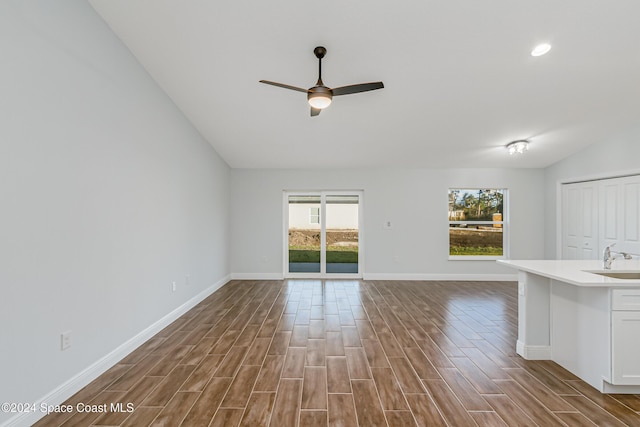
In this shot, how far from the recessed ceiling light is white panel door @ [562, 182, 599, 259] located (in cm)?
338

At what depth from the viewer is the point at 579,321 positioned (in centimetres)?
248

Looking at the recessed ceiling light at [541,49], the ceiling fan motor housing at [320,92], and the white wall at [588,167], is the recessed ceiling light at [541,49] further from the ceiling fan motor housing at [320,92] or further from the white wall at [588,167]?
the white wall at [588,167]

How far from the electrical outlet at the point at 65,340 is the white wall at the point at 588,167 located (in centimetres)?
699

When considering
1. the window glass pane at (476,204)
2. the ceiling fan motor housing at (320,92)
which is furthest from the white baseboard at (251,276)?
the ceiling fan motor housing at (320,92)

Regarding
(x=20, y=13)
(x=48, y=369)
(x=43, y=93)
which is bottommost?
(x=48, y=369)

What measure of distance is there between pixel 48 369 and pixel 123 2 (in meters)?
2.93

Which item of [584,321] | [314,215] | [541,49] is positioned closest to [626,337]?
[584,321]

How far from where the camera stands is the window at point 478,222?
6094 millimetres

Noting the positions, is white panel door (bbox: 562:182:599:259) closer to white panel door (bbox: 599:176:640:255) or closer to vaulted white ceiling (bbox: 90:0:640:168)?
white panel door (bbox: 599:176:640:255)

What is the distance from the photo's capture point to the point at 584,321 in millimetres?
2422

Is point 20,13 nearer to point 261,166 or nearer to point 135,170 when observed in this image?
point 135,170

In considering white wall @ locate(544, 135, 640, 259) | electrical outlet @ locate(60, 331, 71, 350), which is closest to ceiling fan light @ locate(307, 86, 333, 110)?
electrical outlet @ locate(60, 331, 71, 350)

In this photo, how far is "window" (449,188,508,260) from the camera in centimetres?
609

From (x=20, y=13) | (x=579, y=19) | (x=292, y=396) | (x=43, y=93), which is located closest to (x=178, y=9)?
(x=20, y=13)
